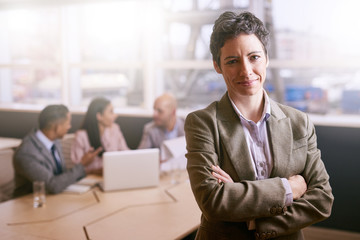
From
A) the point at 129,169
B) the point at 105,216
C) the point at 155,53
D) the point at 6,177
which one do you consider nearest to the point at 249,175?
the point at 105,216

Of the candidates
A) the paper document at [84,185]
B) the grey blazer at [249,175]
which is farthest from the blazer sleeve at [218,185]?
the paper document at [84,185]

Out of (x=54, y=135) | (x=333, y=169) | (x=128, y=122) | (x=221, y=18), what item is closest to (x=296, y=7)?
(x=333, y=169)

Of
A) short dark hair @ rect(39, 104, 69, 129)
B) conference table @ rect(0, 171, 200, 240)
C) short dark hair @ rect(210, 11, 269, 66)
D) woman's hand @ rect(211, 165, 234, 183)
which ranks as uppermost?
short dark hair @ rect(210, 11, 269, 66)

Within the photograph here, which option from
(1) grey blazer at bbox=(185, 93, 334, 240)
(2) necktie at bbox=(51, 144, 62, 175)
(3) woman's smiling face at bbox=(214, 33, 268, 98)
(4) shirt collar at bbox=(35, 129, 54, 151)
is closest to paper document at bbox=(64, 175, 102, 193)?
(2) necktie at bbox=(51, 144, 62, 175)

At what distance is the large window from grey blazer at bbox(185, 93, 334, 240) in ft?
4.96

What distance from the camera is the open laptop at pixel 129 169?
2.47m

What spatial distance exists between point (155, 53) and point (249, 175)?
337cm

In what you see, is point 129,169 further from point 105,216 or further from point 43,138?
point 43,138

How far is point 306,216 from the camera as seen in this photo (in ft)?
3.96

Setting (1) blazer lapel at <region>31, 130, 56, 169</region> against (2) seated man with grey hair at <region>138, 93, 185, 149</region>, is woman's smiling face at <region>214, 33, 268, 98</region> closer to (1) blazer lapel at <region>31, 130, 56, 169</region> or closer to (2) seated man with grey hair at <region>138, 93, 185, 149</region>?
(1) blazer lapel at <region>31, 130, 56, 169</region>

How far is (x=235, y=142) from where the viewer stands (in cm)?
118

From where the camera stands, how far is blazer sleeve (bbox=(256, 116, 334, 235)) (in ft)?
3.87

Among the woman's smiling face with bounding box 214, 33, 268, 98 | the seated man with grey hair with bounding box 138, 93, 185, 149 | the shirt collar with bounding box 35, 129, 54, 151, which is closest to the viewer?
the woman's smiling face with bounding box 214, 33, 268, 98

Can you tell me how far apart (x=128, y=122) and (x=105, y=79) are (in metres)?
0.73
